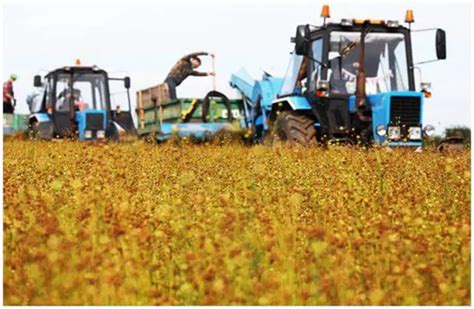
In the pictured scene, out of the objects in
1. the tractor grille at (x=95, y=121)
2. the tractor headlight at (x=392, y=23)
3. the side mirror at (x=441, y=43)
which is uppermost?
the tractor headlight at (x=392, y=23)

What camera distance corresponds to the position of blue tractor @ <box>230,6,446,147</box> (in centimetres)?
1241

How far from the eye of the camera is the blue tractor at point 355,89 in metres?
12.4

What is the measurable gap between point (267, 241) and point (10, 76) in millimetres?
Result: 15850

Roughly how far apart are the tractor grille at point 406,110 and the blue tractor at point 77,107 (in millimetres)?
7076

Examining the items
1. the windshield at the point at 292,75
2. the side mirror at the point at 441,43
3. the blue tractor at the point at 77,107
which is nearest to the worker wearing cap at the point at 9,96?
the blue tractor at the point at 77,107

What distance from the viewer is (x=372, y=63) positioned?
1287 centimetres

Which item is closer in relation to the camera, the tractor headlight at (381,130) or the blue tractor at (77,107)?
the tractor headlight at (381,130)

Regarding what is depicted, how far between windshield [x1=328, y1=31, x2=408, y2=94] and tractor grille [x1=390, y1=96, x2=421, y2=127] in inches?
15.2

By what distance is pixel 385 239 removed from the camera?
4.48m

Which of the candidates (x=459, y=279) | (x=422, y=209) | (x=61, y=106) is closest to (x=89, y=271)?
(x=459, y=279)

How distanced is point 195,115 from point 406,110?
6.37 metres

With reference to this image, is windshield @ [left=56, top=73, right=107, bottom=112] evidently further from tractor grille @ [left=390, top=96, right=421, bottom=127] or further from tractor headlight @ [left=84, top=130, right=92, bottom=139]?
tractor grille @ [left=390, top=96, right=421, bottom=127]

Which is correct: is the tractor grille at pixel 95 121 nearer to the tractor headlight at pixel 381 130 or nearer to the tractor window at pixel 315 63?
the tractor window at pixel 315 63

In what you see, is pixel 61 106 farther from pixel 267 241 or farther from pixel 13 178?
pixel 267 241
